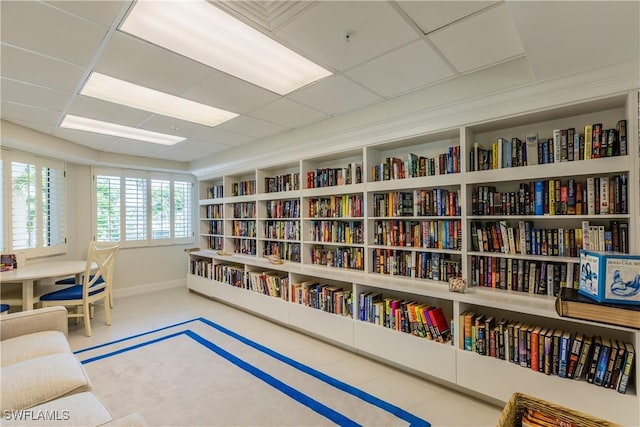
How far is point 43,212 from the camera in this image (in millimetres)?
4148

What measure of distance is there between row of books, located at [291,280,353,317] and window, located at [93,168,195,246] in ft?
11.2

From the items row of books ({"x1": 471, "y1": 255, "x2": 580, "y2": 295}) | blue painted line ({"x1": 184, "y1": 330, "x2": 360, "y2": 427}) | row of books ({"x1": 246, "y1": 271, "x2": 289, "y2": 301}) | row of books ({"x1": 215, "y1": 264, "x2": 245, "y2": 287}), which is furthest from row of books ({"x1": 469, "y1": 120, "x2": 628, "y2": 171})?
row of books ({"x1": 215, "y1": 264, "x2": 245, "y2": 287})

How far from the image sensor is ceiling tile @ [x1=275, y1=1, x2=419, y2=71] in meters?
1.57

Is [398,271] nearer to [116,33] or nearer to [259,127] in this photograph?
[259,127]

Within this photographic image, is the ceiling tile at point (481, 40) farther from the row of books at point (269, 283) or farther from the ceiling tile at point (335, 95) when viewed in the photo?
the row of books at point (269, 283)

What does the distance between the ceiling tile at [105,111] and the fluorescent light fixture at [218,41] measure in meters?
1.34

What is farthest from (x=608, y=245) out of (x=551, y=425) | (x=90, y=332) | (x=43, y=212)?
(x=43, y=212)

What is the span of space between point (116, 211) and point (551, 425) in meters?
5.90

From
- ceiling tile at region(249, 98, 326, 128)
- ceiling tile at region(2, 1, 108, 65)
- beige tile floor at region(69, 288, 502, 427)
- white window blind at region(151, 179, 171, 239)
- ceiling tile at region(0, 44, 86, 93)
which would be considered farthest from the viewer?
white window blind at region(151, 179, 171, 239)

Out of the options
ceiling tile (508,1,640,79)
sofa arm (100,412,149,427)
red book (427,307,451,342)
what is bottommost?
red book (427,307,451,342)

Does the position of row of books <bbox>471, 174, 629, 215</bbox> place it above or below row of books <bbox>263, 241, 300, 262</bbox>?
above

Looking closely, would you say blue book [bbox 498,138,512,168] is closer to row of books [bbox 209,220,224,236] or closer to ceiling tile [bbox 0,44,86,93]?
ceiling tile [bbox 0,44,86,93]

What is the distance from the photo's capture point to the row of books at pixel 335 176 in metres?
→ 3.20

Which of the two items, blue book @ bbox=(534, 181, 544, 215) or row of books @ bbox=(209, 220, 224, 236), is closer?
blue book @ bbox=(534, 181, 544, 215)
